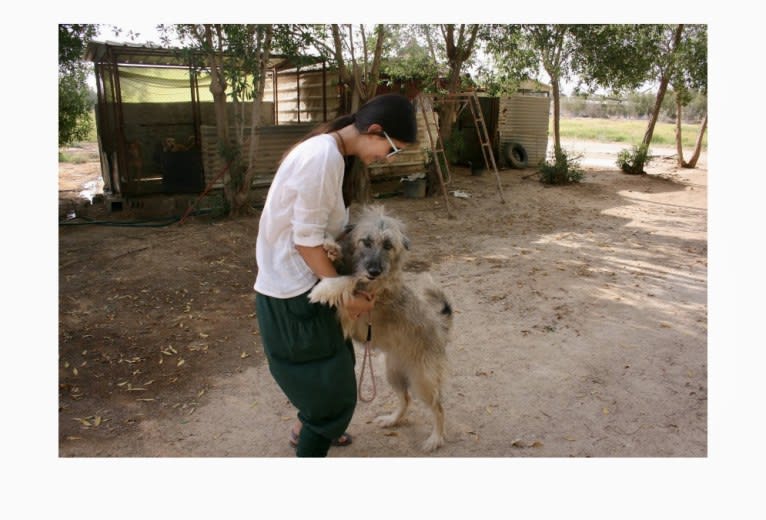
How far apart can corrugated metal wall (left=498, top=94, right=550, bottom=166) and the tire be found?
21 centimetres

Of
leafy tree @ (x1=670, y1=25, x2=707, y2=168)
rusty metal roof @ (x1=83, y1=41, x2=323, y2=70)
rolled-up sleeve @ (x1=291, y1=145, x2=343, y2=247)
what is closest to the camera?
rolled-up sleeve @ (x1=291, y1=145, x2=343, y2=247)

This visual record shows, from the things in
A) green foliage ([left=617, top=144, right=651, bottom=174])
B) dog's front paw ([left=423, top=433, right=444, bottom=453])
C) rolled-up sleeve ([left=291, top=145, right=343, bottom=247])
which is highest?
green foliage ([left=617, top=144, right=651, bottom=174])

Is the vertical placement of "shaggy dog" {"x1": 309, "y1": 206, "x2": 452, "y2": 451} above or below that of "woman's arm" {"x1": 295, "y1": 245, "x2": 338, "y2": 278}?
below

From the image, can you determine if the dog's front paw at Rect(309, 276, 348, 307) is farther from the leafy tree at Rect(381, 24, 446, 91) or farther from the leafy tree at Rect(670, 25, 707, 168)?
the leafy tree at Rect(670, 25, 707, 168)

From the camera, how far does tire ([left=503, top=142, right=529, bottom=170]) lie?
643 inches

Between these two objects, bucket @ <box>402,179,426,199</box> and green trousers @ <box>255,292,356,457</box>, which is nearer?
green trousers @ <box>255,292,356,457</box>

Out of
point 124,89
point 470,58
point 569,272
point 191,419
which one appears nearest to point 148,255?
point 191,419

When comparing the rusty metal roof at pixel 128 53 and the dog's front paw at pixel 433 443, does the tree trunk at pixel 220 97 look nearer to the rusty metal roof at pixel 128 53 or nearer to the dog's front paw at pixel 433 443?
the rusty metal roof at pixel 128 53

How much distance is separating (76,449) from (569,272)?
18.9 ft

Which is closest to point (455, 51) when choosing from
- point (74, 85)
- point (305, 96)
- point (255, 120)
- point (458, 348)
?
point (305, 96)

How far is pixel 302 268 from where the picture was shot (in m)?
2.30

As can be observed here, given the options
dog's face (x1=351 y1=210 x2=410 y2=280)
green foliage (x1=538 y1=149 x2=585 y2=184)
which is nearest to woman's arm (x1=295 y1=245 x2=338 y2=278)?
dog's face (x1=351 y1=210 x2=410 y2=280)

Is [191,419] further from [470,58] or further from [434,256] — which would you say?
[470,58]

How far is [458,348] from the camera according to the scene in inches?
186
